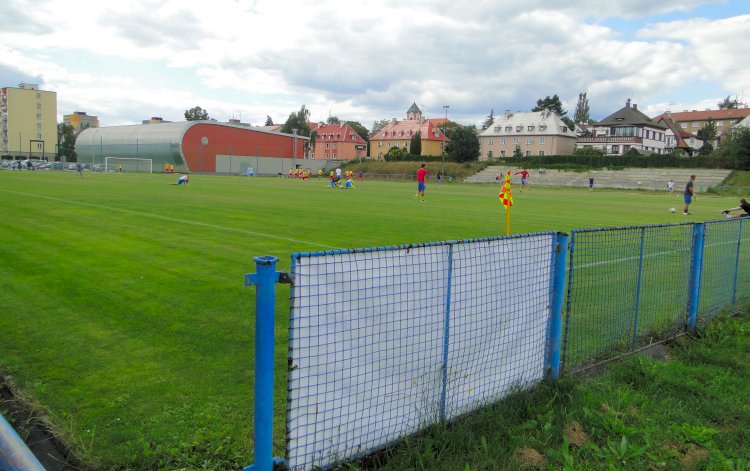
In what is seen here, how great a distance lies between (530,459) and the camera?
4137mm

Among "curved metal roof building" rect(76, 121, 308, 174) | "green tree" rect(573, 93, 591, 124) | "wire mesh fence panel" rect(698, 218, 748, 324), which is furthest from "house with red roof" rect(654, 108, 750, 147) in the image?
"wire mesh fence panel" rect(698, 218, 748, 324)

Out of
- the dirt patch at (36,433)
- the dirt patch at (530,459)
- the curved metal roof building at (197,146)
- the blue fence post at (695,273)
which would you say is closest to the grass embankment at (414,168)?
the curved metal roof building at (197,146)

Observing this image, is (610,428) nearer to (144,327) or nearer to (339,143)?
(144,327)

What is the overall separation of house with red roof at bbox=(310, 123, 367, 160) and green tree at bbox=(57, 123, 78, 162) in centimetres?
5755

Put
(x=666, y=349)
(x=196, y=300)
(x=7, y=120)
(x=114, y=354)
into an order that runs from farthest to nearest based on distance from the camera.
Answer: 1. (x=7, y=120)
2. (x=196, y=300)
3. (x=666, y=349)
4. (x=114, y=354)

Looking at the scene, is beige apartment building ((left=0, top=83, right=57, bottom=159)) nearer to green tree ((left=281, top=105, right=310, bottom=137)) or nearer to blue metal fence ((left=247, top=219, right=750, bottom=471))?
green tree ((left=281, top=105, right=310, bottom=137))

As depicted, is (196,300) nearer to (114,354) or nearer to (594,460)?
(114,354)

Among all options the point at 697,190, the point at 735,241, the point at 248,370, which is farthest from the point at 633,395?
the point at 697,190

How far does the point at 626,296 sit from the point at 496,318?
2875mm

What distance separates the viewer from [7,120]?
446 ft

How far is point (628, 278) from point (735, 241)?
2.89 m

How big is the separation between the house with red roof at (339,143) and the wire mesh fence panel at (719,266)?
410 feet

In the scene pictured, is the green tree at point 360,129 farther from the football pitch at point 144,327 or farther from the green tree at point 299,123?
the football pitch at point 144,327

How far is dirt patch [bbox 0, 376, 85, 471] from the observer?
3846mm
